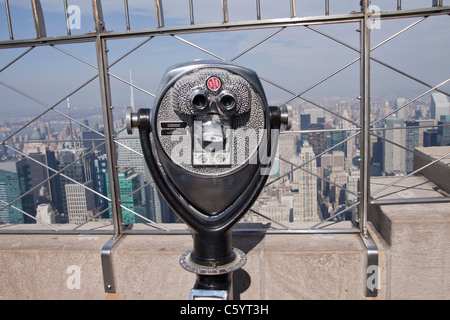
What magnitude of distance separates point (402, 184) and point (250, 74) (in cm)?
183

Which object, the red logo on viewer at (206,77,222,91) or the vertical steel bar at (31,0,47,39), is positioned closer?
the red logo on viewer at (206,77,222,91)

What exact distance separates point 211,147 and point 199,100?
0.16 meters

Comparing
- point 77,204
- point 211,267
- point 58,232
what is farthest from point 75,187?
point 211,267

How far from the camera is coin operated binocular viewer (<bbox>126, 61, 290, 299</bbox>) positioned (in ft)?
4.28

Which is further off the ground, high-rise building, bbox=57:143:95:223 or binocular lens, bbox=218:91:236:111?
binocular lens, bbox=218:91:236:111

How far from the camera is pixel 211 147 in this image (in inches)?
51.9

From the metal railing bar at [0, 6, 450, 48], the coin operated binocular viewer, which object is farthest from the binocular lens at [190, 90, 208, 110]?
the metal railing bar at [0, 6, 450, 48]

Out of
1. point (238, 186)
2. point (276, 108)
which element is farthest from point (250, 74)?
point (238, 186)

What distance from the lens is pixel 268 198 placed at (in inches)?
98.6

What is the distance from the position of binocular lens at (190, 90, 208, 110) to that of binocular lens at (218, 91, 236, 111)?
5cm

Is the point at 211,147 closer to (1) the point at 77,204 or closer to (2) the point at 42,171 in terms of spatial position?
(1) the point at 77,204

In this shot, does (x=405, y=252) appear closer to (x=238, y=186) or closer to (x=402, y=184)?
(x=402, y=184)
